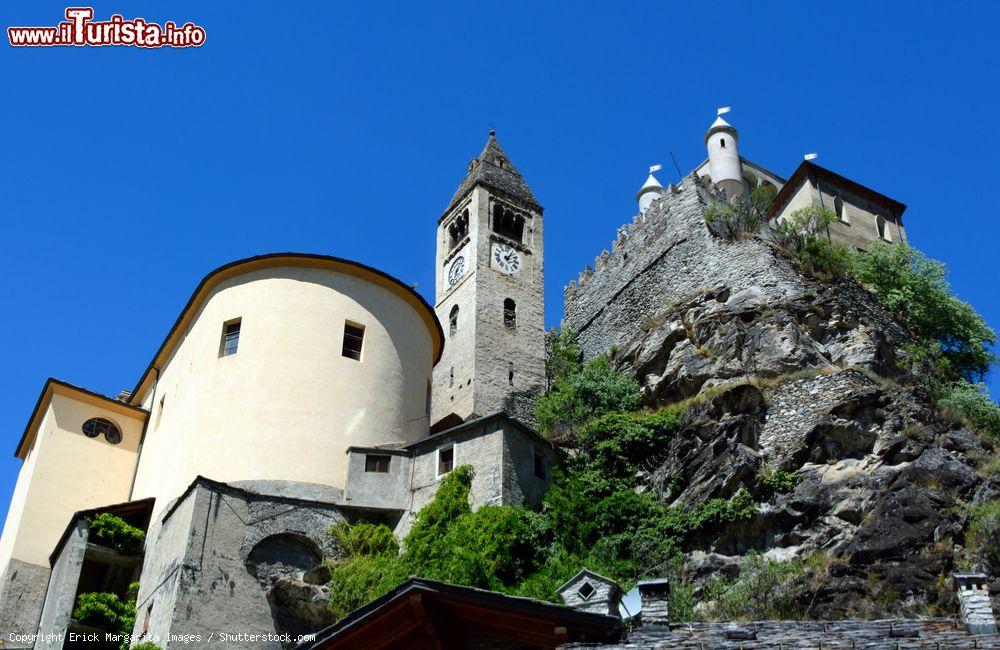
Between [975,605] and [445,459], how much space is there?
1579 centimetres

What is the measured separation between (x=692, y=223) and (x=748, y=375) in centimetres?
1007

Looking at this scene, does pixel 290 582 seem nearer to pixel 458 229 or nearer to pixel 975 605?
pixel 975 605

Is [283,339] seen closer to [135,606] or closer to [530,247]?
[135,606]

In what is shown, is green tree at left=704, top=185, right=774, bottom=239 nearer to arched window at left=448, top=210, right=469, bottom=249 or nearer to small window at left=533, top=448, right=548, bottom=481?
small window at left=533, top=448, right=548, bottom=481

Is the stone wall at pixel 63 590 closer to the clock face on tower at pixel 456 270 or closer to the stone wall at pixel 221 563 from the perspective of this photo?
the stone wall at pixel 221 563

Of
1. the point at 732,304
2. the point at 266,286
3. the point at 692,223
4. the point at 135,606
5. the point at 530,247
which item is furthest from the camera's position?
the point at 530,247

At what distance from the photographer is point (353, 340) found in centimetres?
2964

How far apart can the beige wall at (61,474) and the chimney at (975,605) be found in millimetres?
23464

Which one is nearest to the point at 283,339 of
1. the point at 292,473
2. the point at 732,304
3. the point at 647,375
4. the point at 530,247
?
the point at 292,473

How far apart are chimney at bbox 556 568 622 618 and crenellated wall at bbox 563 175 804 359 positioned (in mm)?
19938

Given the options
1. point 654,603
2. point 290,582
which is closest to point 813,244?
point 290,582

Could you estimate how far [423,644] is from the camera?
14.6m

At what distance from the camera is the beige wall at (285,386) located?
27.2 m

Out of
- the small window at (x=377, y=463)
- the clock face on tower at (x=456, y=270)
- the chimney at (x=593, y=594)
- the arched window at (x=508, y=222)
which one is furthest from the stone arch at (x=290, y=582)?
the arched window at (x=508, y=222)
